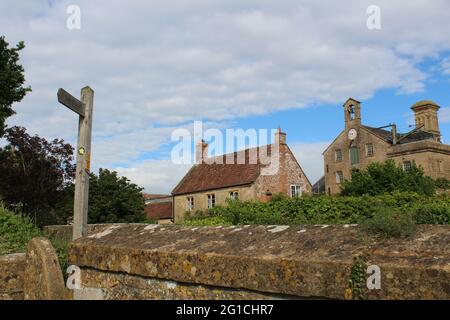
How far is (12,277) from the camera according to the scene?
3814 mm

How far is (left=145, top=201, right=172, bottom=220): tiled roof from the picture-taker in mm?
45062

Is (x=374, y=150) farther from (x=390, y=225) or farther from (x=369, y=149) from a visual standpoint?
(x=390, y=225)

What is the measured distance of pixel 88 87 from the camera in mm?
6316

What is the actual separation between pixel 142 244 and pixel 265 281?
4.77 ft

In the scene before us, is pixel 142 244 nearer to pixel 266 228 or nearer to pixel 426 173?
pixel 266 228

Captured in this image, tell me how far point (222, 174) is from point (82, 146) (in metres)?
32.3

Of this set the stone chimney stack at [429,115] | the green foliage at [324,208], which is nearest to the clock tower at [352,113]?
the stone chimney stack at [429,115]

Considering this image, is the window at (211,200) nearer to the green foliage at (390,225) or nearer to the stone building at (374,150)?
the stone building at (374,150)

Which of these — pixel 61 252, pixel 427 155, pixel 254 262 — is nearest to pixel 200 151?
pixel 427 155

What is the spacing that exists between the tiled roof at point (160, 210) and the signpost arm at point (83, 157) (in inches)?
1524

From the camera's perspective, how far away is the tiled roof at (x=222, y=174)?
3562 centimetres

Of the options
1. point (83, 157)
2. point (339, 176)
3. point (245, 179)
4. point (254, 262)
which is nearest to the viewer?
point (254, 262)
